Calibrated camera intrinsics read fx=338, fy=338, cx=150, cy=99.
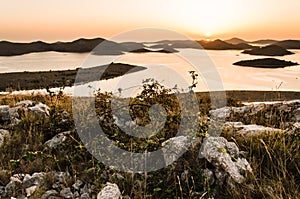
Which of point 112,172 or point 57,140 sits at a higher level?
point 57,140

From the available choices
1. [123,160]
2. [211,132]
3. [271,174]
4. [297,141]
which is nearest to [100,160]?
[123,160]

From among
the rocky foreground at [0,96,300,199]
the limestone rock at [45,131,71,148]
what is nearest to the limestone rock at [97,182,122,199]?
the rocky foreground at [0,96,300,199]

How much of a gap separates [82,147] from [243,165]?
2.71 meters

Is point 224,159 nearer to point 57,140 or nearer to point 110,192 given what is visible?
point 110,192

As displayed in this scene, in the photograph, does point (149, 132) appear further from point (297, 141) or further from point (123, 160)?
point (297, 141)

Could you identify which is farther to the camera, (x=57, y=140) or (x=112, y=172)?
(x=57, y=140)

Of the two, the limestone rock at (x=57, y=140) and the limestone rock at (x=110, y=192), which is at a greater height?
the limestone rock at (x=57, y=140)

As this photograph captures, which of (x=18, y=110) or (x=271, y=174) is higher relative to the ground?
(x=18, y=110)

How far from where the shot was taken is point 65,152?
6.08 metres

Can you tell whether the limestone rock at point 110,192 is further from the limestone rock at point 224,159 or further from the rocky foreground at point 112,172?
the limestone rock at point 224,159

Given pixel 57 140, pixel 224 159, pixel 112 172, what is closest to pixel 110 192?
pixel 112 172

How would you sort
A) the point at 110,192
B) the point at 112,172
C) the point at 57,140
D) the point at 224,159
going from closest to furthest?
the point at 110,192 → the point at 224,159 → the point at 112,172 → the point at 57,140

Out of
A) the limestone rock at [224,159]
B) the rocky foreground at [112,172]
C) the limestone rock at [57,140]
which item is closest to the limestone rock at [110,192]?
the rocky foreground at [112,172]

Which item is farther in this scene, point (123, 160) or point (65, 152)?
point (65, 152)
